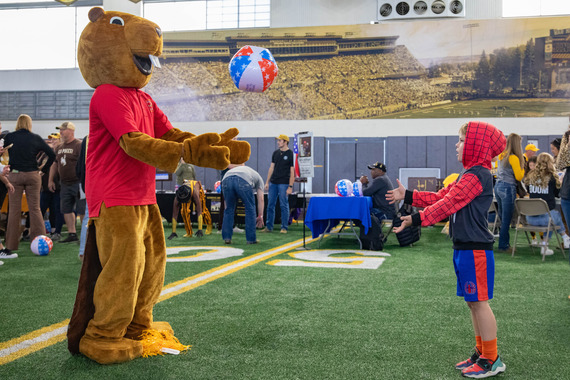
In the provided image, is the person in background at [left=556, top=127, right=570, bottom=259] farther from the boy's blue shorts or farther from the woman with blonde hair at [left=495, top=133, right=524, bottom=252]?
the woman with blonde hair at [left=495, top=133, right=524, bottom=252]

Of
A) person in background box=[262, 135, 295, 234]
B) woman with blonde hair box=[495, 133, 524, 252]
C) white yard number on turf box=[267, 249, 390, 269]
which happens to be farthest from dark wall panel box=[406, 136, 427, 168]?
white yard number on turf box=[267, 249, 390, 269]

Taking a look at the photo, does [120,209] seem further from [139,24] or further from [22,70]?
[22,70]

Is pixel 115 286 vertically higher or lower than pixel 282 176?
lower

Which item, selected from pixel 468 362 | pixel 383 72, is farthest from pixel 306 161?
pixel 383 72

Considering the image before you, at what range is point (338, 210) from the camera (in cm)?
814

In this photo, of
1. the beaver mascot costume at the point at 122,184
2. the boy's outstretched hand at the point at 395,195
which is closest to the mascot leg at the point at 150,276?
the beaver mascot costume at the point at 122,184

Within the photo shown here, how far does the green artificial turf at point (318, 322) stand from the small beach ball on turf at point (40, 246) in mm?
583

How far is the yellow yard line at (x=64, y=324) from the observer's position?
9.67 ft

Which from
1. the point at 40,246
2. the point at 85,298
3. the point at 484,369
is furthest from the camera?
the point at 40,246

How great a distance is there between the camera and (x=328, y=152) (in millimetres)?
20109

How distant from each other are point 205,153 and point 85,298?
1.06m

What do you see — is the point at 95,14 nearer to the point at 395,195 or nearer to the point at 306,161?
the point at 395,195

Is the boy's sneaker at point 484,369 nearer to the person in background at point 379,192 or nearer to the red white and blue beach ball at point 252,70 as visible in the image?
the red white and blue beach ball at point 252,70

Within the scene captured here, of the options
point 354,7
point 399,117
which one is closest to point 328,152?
point 399,117
